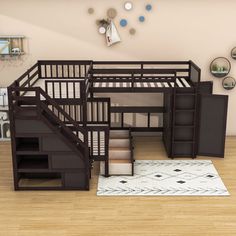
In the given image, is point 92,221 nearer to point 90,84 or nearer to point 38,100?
point 38,100

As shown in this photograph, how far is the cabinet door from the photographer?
6289 mm

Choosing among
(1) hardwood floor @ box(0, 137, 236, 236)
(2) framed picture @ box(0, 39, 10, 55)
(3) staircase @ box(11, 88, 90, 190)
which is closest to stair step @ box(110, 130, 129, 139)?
(1) hardwood floor @ box(0, 137, 236, 236)

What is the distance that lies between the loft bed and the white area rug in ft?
0.70

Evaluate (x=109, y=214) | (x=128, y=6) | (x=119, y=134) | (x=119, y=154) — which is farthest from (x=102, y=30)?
(x=109, y=214)

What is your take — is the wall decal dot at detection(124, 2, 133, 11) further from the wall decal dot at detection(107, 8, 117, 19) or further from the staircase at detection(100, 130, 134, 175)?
the staircase at detection(100, 130, 134, 175)

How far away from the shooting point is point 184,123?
634cm

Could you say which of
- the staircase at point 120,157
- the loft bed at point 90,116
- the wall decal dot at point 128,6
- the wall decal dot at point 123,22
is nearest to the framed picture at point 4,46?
the loft bed at point 90,116

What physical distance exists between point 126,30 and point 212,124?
231 centimetres

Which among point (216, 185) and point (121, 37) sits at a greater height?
point (121, 37)

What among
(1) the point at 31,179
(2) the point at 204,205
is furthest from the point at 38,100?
(2) the point at 204,205

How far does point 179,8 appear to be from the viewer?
7.11 metres

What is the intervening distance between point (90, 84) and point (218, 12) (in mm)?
2647

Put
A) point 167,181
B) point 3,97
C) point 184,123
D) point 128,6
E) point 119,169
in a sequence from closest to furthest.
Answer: point 167,181, point 119,169, point 184,123, point 128,6, point 3,97

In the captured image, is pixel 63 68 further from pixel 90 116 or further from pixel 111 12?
pixel 111 12
